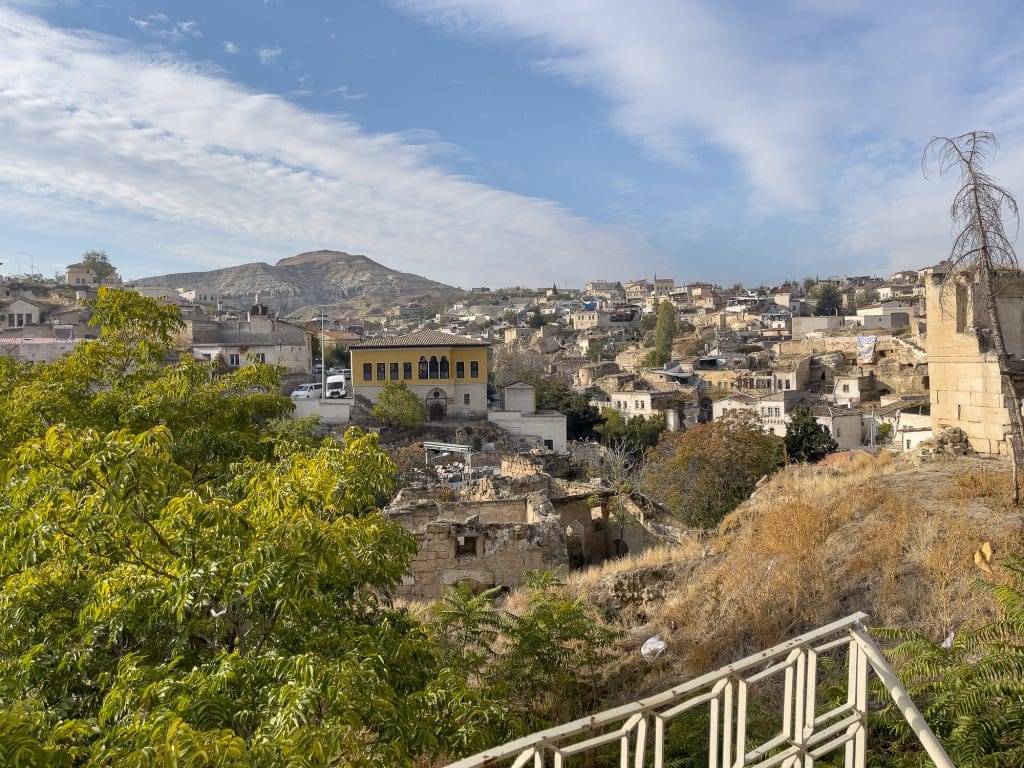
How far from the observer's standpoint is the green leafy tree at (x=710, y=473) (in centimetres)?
2203

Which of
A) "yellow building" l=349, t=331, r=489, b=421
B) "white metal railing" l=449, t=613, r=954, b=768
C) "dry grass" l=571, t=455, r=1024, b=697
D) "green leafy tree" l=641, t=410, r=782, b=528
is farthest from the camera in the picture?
"yellow building" l=349, t=331, r=489, b=421

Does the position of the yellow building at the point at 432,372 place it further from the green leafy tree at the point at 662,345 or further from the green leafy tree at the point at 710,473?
the green leafy tree at the point at 662,345

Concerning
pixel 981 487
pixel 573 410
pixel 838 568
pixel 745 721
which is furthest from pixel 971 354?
pixel 573 410

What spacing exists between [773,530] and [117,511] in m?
8.58

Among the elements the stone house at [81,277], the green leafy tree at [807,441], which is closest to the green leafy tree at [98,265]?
the stone house at [81,277]

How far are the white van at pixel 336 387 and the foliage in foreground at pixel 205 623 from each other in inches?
1640

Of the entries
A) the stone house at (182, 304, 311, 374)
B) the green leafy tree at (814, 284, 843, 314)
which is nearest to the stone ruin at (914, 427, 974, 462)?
the stone house at (182, 304, 311, 374)

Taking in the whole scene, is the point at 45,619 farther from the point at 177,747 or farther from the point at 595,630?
the point at 595,630

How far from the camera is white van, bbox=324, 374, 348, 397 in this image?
1850 inches

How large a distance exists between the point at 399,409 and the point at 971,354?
109ft

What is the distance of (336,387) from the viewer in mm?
49219

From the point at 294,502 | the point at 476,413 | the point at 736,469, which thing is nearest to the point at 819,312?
the point at 476,413

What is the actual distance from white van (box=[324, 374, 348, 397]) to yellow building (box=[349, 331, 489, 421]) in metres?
1.19

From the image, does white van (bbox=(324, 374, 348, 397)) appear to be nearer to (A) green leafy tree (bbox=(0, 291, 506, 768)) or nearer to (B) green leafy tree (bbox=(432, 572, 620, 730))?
(B) green leafy tree (bbox=(432, 572, 620, 730))
